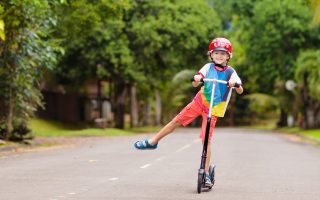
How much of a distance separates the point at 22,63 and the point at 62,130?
20557 millimetres

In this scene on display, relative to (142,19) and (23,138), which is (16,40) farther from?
(142,19)

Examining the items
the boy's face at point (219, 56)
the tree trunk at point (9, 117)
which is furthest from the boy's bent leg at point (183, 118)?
the tree trunk at point (9, 117)

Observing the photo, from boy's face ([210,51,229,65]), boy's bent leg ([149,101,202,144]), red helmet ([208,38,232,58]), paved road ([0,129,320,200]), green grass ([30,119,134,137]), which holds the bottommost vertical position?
green grass ([30,119,134,137])

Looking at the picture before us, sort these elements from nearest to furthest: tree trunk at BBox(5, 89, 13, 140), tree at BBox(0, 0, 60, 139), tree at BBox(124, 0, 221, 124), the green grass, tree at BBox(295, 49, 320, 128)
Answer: tree at BBox(0, 0, 60, 139) < tree trunk at BBox(5, 89, 13, 140) < the green grass < tree at BBox(124, 0, 221, 124) < tree at BBox(295, 49, 320, 128)

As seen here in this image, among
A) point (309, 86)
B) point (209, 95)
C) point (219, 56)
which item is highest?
point (309, 86)

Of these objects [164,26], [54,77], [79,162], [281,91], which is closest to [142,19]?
[164,26]

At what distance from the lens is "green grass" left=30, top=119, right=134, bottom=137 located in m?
34.9

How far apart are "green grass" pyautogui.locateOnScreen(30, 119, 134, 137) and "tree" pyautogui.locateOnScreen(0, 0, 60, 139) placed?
8.40 meters

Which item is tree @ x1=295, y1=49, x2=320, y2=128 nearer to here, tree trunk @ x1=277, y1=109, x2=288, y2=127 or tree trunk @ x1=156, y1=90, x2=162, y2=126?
tree trunk @ x1=277, y1=109, x2=288, y2=127

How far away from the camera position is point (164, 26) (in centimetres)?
4228

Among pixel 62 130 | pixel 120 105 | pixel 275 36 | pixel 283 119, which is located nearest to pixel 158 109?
pixel 283 119

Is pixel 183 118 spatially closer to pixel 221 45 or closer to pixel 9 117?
pixel 221 45

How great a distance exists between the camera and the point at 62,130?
143 ft

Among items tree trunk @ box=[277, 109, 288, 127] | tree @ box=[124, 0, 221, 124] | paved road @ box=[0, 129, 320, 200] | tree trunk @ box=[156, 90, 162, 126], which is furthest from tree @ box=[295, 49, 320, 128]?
paved road @ box=[0, 129, 320, 200]
